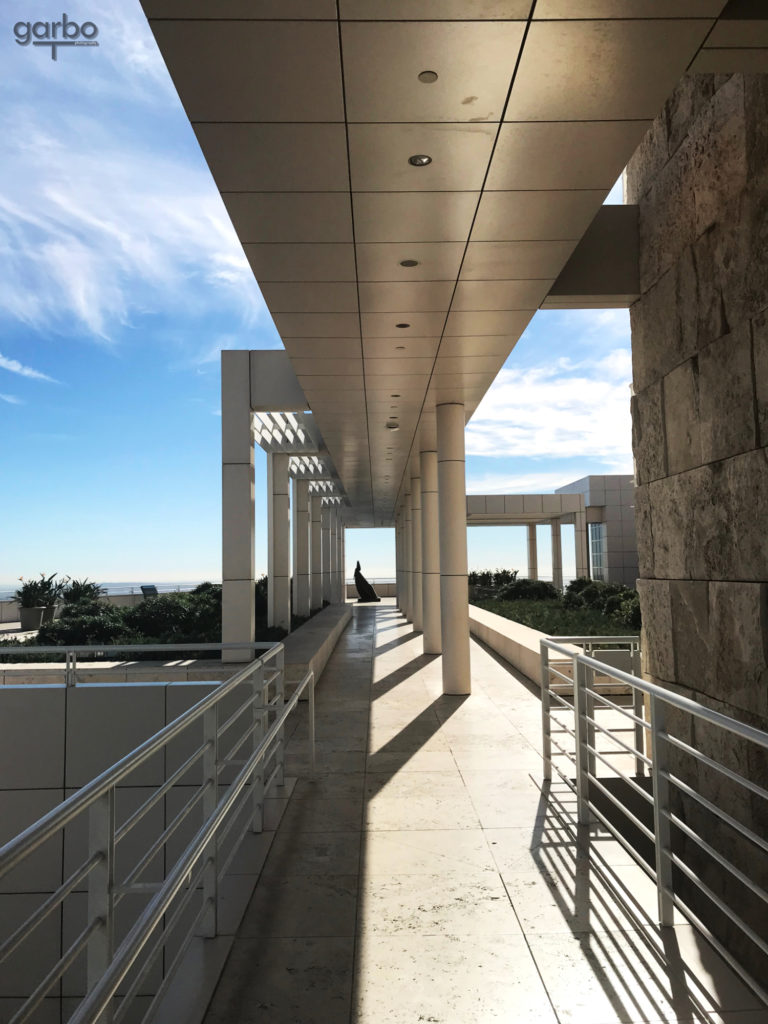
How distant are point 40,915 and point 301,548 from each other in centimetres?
2145

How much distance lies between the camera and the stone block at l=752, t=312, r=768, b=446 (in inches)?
161

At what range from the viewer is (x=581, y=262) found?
19.8 ft

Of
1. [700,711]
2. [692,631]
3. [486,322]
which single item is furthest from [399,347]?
[700,711]

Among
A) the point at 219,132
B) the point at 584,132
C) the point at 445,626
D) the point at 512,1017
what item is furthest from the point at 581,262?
the point at 445,626

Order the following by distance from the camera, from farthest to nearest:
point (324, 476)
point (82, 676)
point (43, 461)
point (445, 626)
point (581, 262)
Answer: point (43, 461)
point (324, 476)
point (445, 626)
point (82, 676)
point (581, 262)

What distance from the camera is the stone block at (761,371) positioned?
4.10 meters

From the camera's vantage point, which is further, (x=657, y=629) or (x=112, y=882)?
(x=657, y=629)

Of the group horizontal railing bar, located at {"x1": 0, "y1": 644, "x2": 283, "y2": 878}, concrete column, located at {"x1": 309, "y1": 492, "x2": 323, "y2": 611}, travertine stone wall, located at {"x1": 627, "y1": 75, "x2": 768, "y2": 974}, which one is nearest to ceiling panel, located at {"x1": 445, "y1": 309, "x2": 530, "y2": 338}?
travertine stone wall, located at {"x1": 627, "y1": 75, "x2": 768, "y2": 974}

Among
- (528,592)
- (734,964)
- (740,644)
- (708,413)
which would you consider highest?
(708,413)

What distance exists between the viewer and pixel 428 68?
129 inches

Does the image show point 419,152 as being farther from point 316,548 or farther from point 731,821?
point 316,548

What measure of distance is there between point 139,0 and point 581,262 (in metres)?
4.07

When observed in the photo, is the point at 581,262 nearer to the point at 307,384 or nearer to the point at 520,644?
the point at 307,384

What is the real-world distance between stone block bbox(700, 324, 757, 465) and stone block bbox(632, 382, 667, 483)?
630mm
